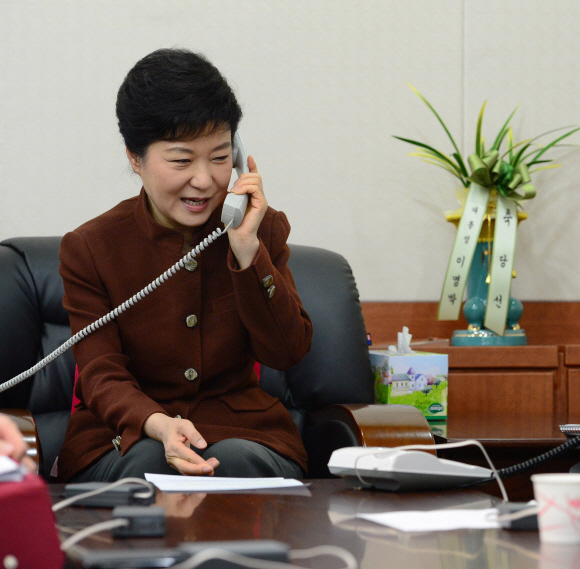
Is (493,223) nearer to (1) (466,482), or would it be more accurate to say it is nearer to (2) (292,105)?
(2) (292,105)

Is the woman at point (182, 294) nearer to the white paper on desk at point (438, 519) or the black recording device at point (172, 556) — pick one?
the white paper on desk at point (438, 519)

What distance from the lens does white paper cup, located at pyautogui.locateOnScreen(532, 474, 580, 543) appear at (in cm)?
66

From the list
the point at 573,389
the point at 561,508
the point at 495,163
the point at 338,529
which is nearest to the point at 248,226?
the point at 338,529

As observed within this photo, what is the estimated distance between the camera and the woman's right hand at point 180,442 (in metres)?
1.14

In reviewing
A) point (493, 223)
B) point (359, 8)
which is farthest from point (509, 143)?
point (359, 8)

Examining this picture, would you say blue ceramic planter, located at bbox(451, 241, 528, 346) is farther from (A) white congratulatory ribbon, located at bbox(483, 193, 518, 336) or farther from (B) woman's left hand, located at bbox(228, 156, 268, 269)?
(B) woman's left hand, located at bbox(228, 156, 268, 269)

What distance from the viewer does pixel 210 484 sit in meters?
0.99

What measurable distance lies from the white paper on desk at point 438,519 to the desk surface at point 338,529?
0.05 feet

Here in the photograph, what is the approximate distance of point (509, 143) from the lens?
7.13 feet

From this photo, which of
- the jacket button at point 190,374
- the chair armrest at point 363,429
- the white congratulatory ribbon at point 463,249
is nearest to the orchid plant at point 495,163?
the white congratulatory ribbon at point 463,249

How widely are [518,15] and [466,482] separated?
6.15 feet

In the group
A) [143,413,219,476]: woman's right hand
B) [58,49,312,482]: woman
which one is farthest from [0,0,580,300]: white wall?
[143,413,219,476]: woman's right hand

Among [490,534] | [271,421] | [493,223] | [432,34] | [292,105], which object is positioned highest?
[432,34]

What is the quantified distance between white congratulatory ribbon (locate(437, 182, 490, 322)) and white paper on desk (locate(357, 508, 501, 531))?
1282mm
